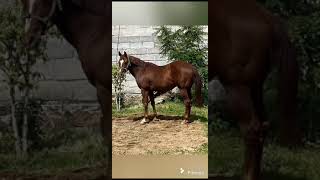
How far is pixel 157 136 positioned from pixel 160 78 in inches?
15.1

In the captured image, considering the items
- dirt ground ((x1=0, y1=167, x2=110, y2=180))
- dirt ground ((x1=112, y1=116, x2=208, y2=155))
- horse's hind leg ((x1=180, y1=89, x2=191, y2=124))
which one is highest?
horse's hind leg ((x1=180, y1=89, x2=191, y2=124))

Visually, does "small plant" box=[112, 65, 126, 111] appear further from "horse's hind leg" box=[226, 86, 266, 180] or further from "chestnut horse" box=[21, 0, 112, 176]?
"horse's hind leg" box=[226, 86, 266, 180]

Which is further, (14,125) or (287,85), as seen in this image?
(14,125)

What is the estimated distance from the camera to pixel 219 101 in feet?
9.28

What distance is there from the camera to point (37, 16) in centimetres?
284

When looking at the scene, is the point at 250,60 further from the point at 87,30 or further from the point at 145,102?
the point at 87,30

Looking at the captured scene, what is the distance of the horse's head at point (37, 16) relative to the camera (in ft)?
9.25

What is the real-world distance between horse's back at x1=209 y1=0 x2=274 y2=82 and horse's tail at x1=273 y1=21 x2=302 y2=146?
8 cm

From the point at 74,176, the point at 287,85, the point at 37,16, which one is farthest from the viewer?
the point at 74,176

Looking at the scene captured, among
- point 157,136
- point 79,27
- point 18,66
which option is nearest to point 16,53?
point 18,66

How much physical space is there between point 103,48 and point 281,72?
114cm

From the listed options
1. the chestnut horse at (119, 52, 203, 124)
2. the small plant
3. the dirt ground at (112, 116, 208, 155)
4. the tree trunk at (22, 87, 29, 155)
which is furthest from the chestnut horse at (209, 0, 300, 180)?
the tree trunk at (22, 87, 29, 155)

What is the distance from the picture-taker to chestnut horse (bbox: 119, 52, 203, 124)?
113 inches

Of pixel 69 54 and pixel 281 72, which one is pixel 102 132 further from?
pixel 281 72
